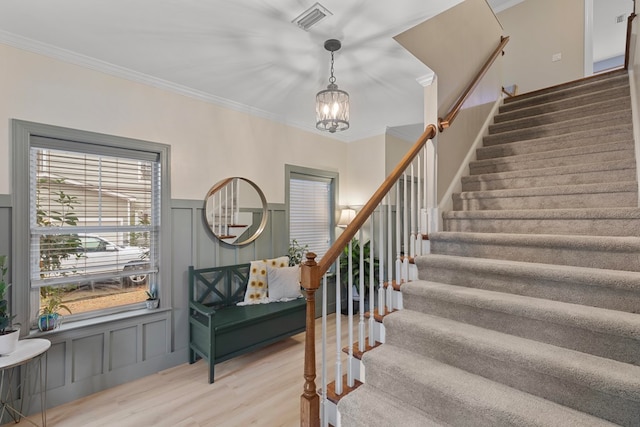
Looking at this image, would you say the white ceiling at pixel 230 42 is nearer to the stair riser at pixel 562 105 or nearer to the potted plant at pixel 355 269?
the stair riser at pixel 562 105

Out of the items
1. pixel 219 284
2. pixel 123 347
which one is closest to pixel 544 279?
pixel 219 284

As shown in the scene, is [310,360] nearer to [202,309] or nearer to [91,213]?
[202,309]

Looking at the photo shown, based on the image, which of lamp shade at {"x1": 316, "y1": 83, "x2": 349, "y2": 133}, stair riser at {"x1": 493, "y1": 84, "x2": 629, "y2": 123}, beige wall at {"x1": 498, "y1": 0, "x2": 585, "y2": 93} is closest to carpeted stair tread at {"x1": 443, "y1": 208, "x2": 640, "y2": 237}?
lamp shade at {"x1": 316, "y1": 83, "x2": 349, "y2": 133}

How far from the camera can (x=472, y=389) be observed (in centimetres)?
141

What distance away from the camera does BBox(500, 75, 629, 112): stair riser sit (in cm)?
320

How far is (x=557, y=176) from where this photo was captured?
244 cm

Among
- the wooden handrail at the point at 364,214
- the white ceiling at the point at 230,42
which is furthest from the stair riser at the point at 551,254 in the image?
the white ceiling at the point at 230,42

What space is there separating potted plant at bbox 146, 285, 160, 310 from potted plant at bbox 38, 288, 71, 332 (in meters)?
0.59

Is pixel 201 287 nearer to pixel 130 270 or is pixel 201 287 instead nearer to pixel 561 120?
pixel 130 270

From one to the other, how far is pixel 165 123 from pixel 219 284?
1.76m

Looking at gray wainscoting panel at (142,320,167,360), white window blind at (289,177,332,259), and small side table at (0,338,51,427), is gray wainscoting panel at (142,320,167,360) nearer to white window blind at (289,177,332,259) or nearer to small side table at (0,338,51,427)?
small side table at (0,338,51,427)

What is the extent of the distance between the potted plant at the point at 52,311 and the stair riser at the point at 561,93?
5143mm

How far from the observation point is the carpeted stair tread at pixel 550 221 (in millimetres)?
1849

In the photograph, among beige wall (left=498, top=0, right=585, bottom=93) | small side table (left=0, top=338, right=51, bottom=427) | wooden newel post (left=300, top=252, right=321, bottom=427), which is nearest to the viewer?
wooden newel post (left=300, top=252, right=321, bottom=427)
